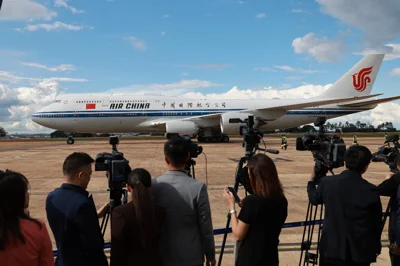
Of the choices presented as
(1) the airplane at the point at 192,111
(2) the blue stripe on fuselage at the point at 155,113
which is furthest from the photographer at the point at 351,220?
(2) the blue stripe on fuselage at the point at 155,113

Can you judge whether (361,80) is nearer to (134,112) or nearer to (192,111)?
(192,111)

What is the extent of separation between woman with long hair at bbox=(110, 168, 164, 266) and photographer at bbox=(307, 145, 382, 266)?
1.45 m

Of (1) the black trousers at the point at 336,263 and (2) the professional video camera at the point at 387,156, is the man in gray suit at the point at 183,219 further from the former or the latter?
(2) the professional video camera at the point at 387,156

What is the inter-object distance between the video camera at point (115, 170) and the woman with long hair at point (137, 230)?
0.39 meters

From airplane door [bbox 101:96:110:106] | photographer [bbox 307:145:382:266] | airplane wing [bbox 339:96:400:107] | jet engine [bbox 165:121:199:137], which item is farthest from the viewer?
airplane door [bbox 101:96:110:106]

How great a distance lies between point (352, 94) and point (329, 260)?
100 feet

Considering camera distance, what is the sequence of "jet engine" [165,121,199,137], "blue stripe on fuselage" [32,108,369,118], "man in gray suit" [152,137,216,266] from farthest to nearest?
"blue stripe on fuselage" [32,108,369,118] < "jet engine" [165,121,199,137] < "man in gray suit" [152,137,216,266]

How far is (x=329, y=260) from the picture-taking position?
2887mm

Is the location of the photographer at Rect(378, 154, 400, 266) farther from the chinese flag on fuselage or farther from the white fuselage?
the chinese flag on fuselage

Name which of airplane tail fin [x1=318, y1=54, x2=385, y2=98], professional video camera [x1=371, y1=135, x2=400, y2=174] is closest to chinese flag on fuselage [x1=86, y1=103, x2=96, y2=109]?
airplane tail fin [x1=318, y1=54, x2=385, y2=98]

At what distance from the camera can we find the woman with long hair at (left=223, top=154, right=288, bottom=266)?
97.3 inches

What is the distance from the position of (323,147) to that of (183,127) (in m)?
23.3

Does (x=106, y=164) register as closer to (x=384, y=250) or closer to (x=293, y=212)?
(x=384, y=250)

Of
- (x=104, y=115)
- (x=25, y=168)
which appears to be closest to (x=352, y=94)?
(x=104, y=115)
